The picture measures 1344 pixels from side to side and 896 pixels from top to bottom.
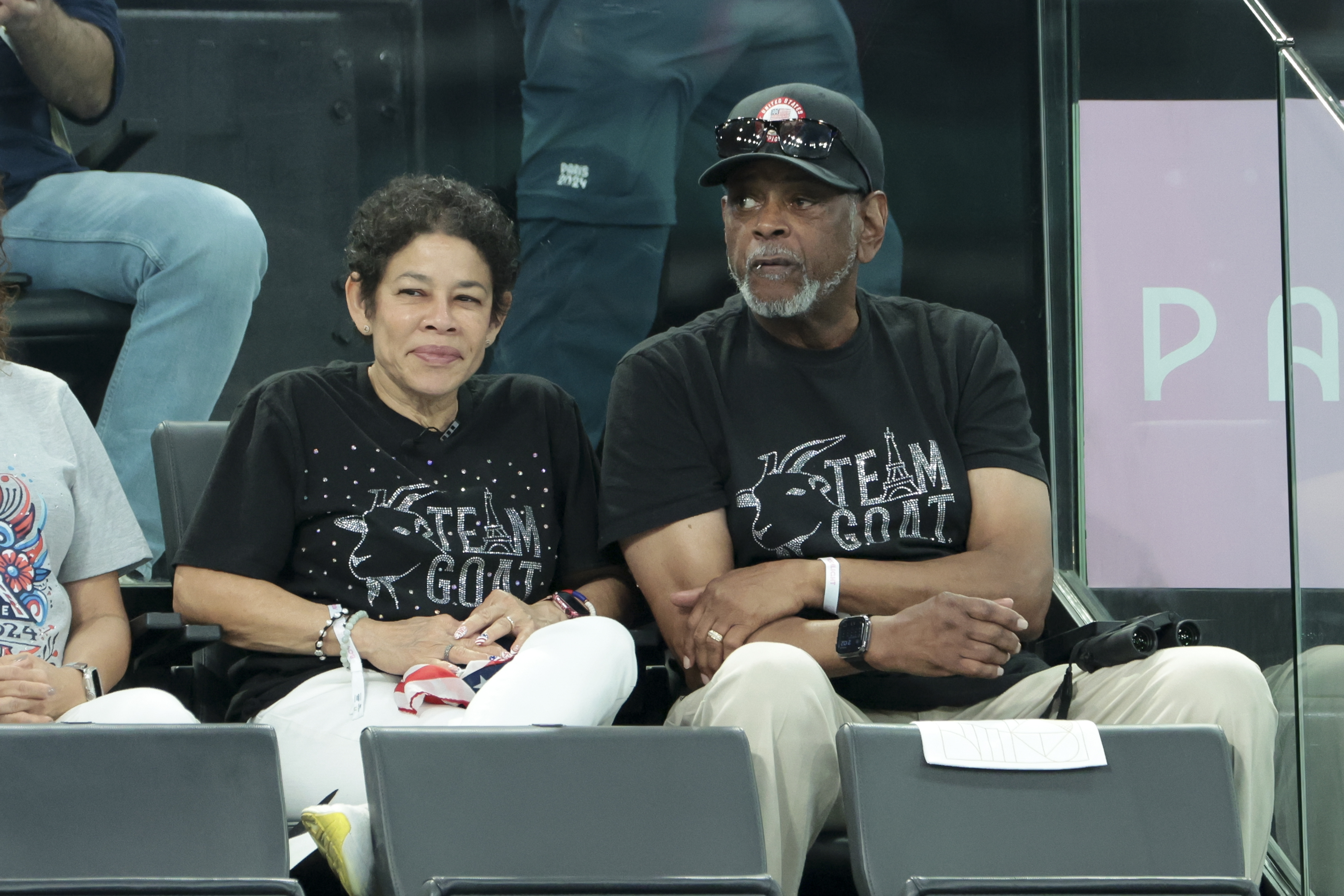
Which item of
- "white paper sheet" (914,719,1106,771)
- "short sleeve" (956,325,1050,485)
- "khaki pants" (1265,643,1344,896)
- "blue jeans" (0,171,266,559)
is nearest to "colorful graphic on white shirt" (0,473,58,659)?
"blue jeans" (0,171,266,559)

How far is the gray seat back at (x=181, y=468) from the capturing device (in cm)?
242

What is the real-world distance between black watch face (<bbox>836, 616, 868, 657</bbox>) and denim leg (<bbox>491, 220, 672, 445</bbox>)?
48.0 inches

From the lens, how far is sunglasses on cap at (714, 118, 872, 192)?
238 cm

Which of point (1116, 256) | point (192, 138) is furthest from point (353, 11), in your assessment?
point (1116, 256)

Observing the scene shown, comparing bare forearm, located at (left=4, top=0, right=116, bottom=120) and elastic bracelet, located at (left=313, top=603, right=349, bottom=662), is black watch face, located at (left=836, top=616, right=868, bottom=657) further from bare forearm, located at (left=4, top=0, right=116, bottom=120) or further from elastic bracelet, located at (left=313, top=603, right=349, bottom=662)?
bare forearm, located at (left=4, top=0, right=116, bottom=120)

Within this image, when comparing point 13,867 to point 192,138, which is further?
point 192,138

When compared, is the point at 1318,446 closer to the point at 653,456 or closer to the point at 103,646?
the point at 653,456

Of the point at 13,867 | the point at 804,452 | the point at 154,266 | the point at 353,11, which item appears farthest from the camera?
the point at 353,11

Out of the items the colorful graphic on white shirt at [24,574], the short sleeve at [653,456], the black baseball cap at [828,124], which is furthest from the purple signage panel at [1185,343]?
the colorful graphic on white shirt at [24,574]

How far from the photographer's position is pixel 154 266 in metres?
2.97

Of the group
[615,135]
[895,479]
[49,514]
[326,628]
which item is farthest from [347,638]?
[615,135]

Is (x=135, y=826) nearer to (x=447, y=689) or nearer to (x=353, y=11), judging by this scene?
(x=447, y=689)

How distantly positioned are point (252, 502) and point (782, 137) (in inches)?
40.3

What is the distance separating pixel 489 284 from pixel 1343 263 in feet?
4.23
